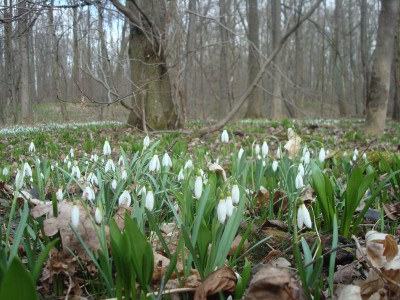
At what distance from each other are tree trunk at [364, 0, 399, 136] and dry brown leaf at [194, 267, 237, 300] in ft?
24.6

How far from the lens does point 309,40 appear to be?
95.1 ft

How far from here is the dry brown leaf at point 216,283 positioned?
1.14m

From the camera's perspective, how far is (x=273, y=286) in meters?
1.04

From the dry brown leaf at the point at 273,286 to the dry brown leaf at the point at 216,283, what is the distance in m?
0.10

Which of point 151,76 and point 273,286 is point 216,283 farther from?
point 151,76

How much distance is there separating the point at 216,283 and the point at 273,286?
178 mm

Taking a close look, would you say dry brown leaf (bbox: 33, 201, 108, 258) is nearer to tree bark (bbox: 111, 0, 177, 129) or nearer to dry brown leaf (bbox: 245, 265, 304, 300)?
dry brown leaf (bbox: 245, 265, 304, 300)

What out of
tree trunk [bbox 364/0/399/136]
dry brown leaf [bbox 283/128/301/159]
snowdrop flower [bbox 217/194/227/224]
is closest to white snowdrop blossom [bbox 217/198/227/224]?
snowdrop flower [bbox 217/194/227/224]

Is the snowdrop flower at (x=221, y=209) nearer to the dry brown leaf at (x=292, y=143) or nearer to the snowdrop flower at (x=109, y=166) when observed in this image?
the snowdrop flower at (x=109, y=166)

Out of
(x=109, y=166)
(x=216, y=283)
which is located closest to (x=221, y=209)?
(x=216, y=283)

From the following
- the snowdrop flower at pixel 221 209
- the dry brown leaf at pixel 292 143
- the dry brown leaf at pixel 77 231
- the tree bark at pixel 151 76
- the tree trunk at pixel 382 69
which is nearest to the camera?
the snowdrop flower at pixel 221 209

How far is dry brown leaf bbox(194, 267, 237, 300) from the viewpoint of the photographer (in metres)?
1.14

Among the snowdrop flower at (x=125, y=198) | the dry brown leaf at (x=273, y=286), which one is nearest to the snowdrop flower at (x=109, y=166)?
the snowdrop flower at (x=125, y=198)

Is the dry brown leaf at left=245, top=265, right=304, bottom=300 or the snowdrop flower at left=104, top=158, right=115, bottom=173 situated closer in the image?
the dry brown leaf at left=245, top=265, right=304, bottom=300
